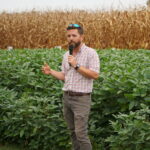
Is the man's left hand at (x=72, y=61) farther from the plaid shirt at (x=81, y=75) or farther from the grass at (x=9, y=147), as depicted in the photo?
the grass at (x=9, y=147)

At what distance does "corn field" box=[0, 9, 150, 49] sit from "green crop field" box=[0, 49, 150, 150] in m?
8.25

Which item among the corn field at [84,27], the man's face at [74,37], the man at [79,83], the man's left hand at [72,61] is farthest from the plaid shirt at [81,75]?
the corn field at [84,27]

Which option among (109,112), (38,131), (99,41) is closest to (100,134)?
(109,112)

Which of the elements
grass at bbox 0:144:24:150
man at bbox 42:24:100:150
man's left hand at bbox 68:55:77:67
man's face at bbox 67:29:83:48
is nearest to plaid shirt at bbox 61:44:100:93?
man at bbox 42:24:100:150

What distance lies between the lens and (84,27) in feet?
58.1

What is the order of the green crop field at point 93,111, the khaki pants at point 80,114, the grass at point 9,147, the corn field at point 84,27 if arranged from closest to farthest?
the khaki pants at point 80,114, the green crop field at point 93,111, the grass at point 9,147, the corn field at point 84,27

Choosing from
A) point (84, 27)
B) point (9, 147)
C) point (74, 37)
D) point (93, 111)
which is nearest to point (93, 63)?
point (74, 37)

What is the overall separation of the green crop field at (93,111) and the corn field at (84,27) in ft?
27.1

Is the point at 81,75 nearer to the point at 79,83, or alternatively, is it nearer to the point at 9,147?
the point at 79,83

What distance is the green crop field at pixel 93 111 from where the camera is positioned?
16.1 ft

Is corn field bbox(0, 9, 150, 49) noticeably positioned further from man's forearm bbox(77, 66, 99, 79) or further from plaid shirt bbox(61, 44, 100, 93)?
man's forearm bbox(77, 66, 99, 79)

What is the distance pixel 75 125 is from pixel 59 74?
70cm

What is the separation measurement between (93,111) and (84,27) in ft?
39.8

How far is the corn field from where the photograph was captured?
51.1 feet
